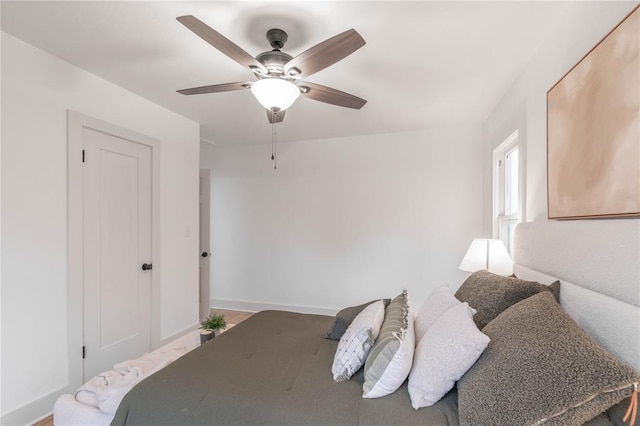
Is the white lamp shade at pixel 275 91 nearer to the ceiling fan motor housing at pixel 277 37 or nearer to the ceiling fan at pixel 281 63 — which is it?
the ceiling fan at pixel 281 63

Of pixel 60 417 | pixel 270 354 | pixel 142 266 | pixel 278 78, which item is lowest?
pixel 60 417

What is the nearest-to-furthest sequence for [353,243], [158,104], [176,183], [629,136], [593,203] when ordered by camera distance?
1. [629,136]
2. [593,203]
3. [158,104]
4. [176,183]
5. [353,243]

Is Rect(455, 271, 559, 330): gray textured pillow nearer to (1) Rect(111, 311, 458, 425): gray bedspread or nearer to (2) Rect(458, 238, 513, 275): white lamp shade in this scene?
(1) Rect(111, 311, 458, 425): gray bedspread

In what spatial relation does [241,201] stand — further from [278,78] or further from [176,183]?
[278,78]

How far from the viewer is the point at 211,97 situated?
2.85 metres

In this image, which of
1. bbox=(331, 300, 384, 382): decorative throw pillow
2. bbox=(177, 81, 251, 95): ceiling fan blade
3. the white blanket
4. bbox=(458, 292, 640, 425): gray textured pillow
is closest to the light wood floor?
the white blanket

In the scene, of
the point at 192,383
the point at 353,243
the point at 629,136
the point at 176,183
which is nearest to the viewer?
the point at 629,136

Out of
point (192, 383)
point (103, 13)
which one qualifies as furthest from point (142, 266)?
point (103, 13)

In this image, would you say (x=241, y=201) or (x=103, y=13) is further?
(x=241, y=201)

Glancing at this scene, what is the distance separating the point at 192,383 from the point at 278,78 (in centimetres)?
157

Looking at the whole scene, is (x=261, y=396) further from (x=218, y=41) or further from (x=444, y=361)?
(x=218, y=41)

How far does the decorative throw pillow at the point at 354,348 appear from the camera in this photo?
4.72 feet

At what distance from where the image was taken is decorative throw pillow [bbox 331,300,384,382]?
1.44 metres

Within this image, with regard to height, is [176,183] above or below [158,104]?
below
